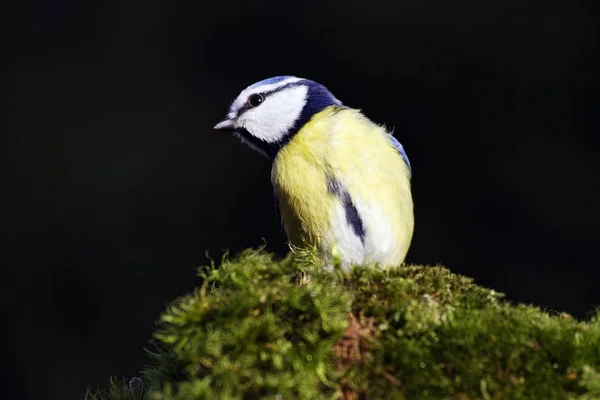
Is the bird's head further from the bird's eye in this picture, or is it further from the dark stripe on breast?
the dark stripe on breast

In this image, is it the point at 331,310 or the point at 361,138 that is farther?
the point at 361,138

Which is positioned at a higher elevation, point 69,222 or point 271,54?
point 271,54

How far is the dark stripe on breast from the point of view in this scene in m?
1.64

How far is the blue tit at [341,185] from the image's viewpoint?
1.65 metres

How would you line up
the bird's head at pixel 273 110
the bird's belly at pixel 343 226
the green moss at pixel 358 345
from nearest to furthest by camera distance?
1. the green moss at pixel 358 345
2. the bird's belly at pixel 343 226
3. the bird's head at pixel 273 110

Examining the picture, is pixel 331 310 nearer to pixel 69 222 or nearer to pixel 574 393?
pixel 574 393

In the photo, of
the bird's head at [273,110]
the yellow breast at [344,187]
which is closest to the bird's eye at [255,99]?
the bird's head at [273,110]

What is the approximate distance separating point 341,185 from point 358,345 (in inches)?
30.2

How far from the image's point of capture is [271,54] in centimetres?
346

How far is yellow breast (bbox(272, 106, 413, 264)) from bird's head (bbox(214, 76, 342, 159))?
0.08 m

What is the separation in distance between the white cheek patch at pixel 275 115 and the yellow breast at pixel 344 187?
89mm

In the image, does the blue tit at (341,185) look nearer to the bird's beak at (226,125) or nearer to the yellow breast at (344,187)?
the yellow breast at (344,187)

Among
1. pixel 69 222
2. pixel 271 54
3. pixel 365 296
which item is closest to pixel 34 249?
pixel 69 222

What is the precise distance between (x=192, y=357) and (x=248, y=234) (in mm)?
2537
